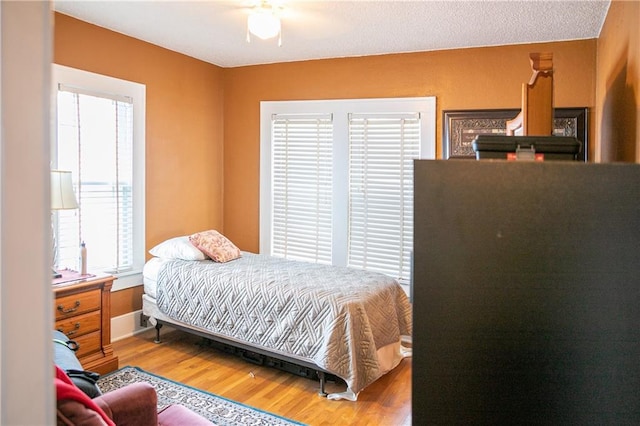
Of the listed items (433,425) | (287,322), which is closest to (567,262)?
(433,425)

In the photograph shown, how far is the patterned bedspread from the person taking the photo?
9.93ft

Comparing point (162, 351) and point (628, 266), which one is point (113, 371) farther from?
point (628, 266)

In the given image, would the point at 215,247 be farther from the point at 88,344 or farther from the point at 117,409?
the point at 117,409

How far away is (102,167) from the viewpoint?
390cm

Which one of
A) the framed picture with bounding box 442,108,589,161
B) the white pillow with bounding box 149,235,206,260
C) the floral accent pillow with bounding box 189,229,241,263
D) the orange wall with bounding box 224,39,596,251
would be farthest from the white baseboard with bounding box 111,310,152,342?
the framed picture with bounding box 442,108,589,161

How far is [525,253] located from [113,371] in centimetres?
326

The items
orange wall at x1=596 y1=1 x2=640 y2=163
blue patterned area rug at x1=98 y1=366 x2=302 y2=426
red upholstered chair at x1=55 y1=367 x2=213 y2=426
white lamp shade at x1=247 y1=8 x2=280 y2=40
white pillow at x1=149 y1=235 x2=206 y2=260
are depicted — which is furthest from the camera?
white pillow at x1=149 y1=235 x2=206 y2=260

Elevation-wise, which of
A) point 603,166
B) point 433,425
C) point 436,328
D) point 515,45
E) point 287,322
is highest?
point 515,45

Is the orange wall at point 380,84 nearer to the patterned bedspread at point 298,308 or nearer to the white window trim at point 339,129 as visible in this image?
the white window trim at point 339,129

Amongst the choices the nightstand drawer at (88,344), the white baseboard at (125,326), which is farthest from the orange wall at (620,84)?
the white baseboard at (125,326)

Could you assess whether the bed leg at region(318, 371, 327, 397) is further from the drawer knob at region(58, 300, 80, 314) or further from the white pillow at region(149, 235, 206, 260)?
the drawer knob at region(58, 300, 80, 314)

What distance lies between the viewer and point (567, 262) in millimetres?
1015

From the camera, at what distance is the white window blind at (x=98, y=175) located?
361 cm

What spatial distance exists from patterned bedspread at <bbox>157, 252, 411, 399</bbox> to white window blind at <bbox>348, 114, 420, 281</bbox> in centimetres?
67
